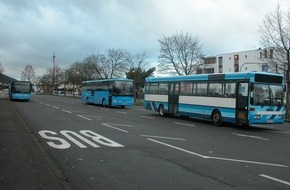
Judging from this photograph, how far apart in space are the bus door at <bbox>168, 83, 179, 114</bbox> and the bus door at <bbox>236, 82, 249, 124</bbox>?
6.32 metres

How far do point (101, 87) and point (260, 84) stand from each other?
2526cm

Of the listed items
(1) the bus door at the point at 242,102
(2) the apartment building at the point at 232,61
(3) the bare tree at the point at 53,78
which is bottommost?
(1) the bus door at the point at 242,102

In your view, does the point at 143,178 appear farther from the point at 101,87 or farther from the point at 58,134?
the point at 101,87

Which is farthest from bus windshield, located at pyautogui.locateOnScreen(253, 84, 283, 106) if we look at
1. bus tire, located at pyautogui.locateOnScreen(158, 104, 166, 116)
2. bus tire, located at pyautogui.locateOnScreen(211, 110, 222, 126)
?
bus tire, located at pyautogui.locateOnScreen(158, 104, 166, 116)

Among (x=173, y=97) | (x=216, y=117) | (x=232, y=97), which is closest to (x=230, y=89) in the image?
(x=232, y=97)

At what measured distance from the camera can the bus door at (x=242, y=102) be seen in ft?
59.9

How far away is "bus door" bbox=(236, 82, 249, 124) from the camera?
18.2 m

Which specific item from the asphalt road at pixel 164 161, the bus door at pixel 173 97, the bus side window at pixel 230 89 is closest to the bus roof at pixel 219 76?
the bus side window at pixel 230 89

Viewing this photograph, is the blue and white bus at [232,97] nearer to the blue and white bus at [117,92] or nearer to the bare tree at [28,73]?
the blue and white bus at [117,92]

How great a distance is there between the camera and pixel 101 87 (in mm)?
41312

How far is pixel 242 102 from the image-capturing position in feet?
60.7

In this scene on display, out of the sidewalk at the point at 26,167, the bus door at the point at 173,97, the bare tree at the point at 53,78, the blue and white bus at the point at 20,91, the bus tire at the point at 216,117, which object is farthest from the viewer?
the bare tree at the point at 53,78

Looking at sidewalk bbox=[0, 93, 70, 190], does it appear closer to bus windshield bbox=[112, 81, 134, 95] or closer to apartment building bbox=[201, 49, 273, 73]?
bus windshield bbox=[112, 81, 134, 95]

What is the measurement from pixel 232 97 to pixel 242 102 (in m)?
0.83
